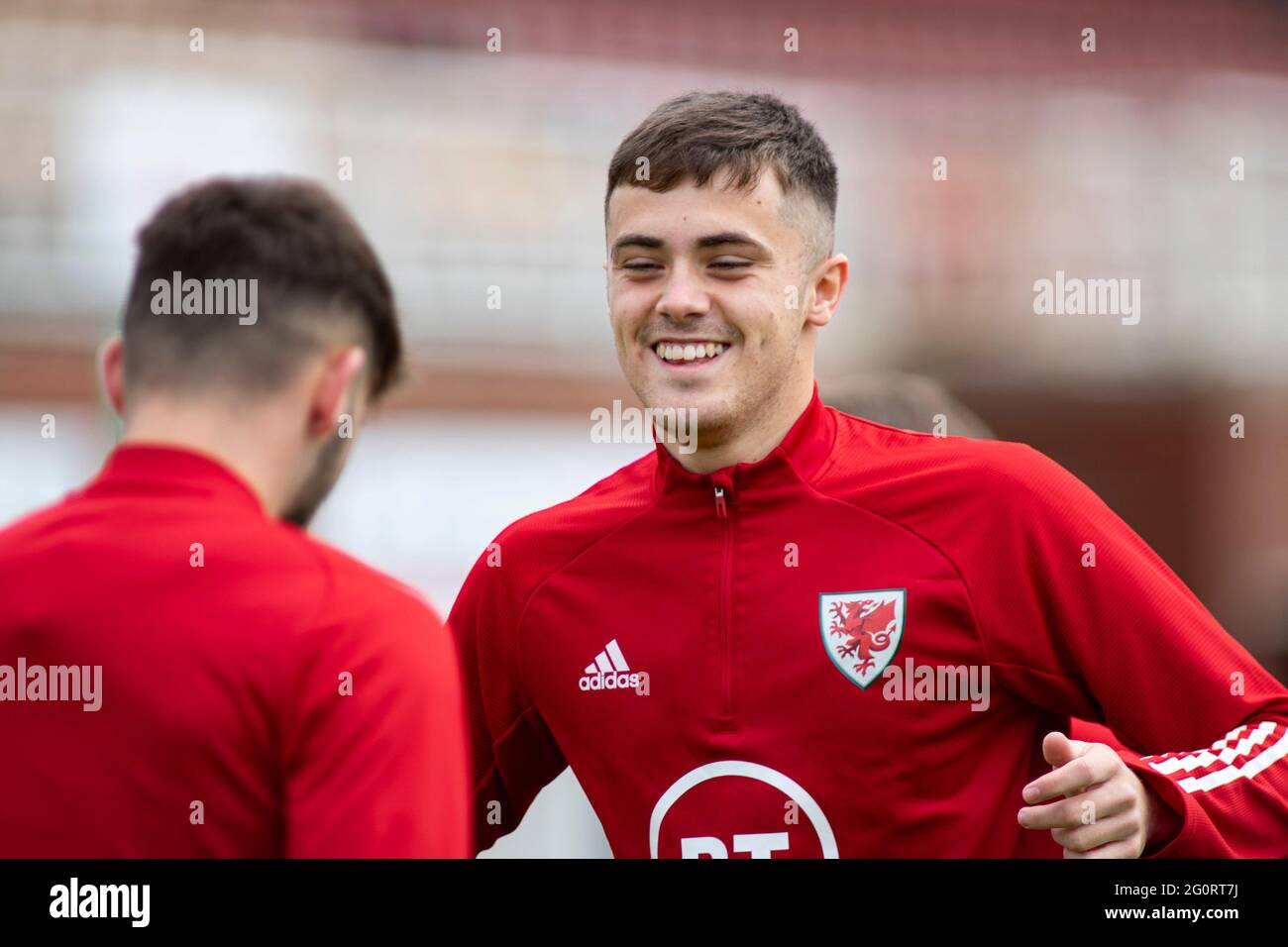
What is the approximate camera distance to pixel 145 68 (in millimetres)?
8102

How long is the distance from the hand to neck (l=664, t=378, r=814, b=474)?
0.74m

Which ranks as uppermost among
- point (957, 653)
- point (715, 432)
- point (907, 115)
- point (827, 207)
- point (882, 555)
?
point (907, 115)

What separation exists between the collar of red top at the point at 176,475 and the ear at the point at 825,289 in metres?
1.23

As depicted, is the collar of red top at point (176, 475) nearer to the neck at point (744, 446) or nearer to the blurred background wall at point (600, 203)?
the neck at point (744, 446)

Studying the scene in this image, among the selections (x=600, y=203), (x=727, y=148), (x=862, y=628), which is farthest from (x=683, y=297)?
(x=600, y=203)

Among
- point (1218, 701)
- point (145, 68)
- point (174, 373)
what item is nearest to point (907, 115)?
point (145, 68)

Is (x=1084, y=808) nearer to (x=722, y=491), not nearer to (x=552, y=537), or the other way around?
(x=722, y=491)

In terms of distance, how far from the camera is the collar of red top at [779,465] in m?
2.53

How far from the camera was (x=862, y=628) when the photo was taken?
238 centimetres

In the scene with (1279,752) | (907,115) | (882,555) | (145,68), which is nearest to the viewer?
(1279,752)

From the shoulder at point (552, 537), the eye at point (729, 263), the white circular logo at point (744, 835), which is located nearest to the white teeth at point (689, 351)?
the eye at point (729, 263)

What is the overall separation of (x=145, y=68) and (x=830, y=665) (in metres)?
6.88

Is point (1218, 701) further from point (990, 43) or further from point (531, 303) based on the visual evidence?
point (990, 43)

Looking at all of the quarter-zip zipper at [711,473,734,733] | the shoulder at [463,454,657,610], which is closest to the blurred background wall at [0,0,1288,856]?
the shoulder at [463,454,657,610]
